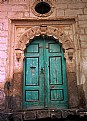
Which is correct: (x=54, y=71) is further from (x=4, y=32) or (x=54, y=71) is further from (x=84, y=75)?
(x=4, y=32)

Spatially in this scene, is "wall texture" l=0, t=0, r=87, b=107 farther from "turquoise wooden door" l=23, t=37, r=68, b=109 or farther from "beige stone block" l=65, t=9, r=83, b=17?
"turquoise wooden door" l=23, t=37, r=68, b=109

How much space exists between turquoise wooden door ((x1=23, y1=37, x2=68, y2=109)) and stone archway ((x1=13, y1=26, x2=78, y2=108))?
0.18m

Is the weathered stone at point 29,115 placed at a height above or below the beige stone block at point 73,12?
below

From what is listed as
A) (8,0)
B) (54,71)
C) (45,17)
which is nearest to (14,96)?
(54,71)

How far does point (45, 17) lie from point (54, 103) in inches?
95.5

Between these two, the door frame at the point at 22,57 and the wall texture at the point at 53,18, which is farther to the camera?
the wall texture at the point at 53,18

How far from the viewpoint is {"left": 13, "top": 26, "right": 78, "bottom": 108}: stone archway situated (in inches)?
251

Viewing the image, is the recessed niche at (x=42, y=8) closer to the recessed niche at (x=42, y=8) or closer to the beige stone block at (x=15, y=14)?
the recessed niche at (x=42, y=8)

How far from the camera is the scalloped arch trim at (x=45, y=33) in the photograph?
6738mm

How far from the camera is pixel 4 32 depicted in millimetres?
6789

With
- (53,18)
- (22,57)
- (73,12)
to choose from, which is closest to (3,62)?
(22,57)

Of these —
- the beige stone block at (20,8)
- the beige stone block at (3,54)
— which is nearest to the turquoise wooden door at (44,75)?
the beige stone block at (3,54)

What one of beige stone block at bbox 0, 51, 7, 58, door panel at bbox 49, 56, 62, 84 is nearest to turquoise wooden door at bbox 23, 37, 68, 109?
door panel at bbox 49, 56, 62, 84

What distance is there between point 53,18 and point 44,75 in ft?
5.42
